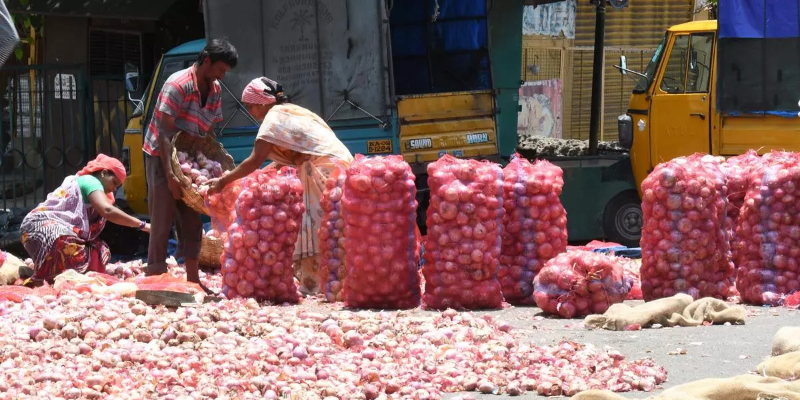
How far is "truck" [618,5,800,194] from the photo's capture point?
11016 mm

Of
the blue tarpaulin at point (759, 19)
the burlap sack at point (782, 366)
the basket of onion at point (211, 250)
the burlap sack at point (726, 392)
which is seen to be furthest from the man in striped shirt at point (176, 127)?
the blue tarpaulin at point (759, 19)

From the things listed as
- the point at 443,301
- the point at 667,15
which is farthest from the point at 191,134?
the point at 667,15

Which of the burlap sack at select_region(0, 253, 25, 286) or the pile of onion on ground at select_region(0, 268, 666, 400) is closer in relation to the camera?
the pile of onion on ground at select_region(0, 268, 666, 400)

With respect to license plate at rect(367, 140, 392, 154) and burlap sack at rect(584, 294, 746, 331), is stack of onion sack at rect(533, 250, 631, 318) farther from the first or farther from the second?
license plate at rect(367, 140, 392, 154)

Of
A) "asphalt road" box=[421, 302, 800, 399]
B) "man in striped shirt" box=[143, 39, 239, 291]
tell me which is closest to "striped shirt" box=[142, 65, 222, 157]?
"man in striped shirt" box=[143, 39, 239, 291]

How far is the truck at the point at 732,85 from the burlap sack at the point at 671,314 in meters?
4.53

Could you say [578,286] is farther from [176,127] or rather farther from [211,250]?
[211,250]

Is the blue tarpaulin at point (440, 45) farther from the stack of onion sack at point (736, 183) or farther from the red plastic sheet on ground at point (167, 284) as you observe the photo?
the red plastic sheet on ground at point (167, 284)

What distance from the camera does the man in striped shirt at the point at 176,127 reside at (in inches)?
322

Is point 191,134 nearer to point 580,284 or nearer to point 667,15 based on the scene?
point 580,284

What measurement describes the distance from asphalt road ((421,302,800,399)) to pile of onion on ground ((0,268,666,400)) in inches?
6.7

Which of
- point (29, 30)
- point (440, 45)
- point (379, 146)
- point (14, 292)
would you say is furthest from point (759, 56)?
point (29, 30)

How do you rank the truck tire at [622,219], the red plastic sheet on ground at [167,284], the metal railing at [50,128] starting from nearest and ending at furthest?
the red plastic sheet on ground at [167,284]
the truck tire at [622,219]
the metal railing at [50,128]

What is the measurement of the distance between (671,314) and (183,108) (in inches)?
144
